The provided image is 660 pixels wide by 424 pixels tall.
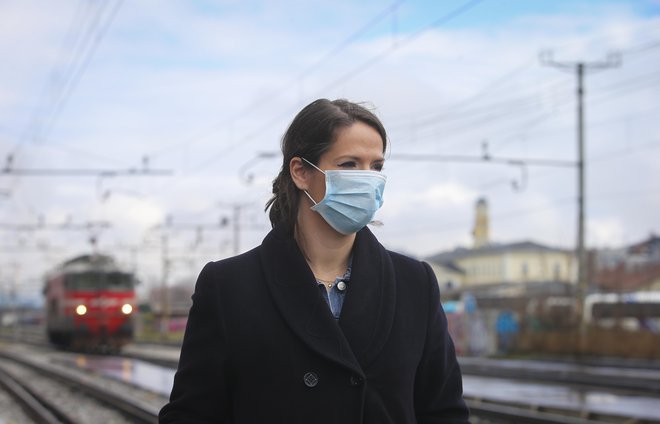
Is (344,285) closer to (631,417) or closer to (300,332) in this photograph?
(300,332)

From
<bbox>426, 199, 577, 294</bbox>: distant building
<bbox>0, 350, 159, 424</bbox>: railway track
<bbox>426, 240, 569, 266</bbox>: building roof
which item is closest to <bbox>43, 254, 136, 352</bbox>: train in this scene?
<bbox>0, 350, 159, 424</bbox>: railway track

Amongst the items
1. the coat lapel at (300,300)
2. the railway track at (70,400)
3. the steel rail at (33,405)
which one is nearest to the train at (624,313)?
the railway track at (70,400)

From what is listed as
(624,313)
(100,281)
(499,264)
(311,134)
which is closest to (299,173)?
(311,134)

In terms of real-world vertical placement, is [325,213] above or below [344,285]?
above

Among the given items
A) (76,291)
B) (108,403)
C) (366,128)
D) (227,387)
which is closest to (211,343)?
(227,387)

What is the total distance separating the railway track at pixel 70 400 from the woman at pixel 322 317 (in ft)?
31.9

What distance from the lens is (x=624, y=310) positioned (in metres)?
36.4

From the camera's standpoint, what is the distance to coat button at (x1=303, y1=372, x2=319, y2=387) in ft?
8.41

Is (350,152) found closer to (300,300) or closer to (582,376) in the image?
(300,300)

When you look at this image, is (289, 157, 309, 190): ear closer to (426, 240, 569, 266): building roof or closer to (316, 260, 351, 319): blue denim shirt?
(316, 260, 351, 319): blue denim shirt

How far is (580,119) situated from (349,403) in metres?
32.0

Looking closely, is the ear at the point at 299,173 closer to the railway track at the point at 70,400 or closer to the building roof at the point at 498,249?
the railway track at the point at 70,400

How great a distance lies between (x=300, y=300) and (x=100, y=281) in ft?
114

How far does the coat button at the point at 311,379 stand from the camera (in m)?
2.56
